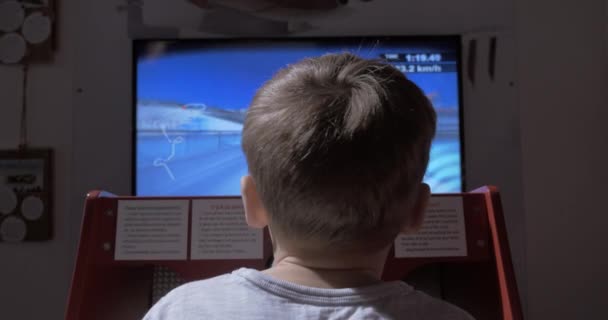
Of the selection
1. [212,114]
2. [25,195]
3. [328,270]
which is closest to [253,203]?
[328,270]

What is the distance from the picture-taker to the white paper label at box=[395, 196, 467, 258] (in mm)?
953

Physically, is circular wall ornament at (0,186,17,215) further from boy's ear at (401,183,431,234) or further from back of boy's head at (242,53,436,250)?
boy's ear at (401,183,431,234)

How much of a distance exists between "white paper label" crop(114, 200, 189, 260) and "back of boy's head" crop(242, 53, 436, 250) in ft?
1.05

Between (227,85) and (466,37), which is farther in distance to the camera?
(466,37)

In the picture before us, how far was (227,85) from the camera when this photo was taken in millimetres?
2014

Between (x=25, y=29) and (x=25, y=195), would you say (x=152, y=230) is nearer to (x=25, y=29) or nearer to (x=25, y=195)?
(x=25, y=195)

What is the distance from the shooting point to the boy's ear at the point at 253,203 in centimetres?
70

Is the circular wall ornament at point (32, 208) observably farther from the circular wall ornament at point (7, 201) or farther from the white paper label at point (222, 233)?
the white paper label at point (222, 233)

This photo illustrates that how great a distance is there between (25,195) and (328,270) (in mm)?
1864

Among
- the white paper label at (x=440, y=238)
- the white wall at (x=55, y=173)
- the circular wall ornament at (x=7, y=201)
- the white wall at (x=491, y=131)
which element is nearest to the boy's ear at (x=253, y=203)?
the white paper label at (x=440, y=238)

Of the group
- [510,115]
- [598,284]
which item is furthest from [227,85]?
[598,284]

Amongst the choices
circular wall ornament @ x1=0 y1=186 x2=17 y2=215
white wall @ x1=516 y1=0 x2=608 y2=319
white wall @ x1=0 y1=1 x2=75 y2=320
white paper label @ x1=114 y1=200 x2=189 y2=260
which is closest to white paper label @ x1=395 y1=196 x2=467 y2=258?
white paper label @ x1=114 y1=200 x2=189 y2=260

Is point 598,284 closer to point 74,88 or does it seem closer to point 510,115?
point 510,115

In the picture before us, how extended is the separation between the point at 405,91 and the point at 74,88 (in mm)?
1851
